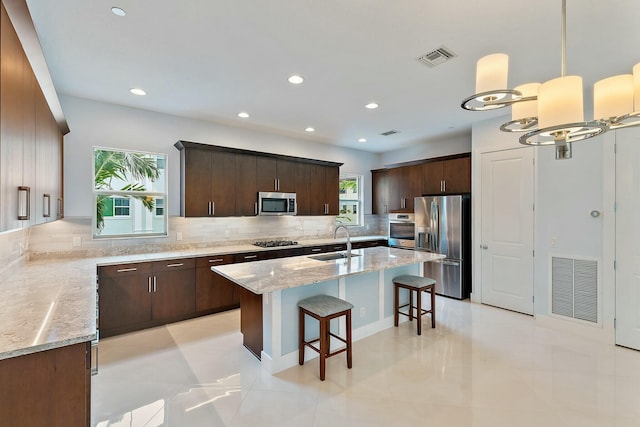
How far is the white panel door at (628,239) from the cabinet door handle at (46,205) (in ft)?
17.6

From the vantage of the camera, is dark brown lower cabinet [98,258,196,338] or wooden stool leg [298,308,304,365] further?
dark brown lower cabinet [98,258,196,338]

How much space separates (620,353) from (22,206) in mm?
5090

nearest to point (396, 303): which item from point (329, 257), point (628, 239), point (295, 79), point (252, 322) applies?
point (329, 257)

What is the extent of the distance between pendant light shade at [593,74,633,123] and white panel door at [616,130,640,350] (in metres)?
2.15

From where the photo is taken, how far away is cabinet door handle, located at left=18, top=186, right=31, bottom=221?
5.23ft

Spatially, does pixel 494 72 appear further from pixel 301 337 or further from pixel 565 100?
pixel 301 337

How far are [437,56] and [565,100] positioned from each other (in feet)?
4.49

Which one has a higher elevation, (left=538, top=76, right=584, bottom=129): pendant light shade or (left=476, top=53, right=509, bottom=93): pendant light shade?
(left=476, top=53, right=509, bottom=93): pendant light shade

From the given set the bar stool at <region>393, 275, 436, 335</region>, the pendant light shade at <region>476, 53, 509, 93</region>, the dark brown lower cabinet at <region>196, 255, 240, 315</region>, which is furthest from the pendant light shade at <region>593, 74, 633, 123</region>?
the dark brown lower cabinet at <region>196, 255, 240, 315</region>

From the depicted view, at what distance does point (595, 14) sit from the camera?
80.0 inches

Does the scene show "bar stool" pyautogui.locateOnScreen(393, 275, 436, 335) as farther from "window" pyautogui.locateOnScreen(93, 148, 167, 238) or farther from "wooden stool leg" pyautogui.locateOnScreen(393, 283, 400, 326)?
"window" pyautogui.locateOnScreen(93, 148, 167, 238)

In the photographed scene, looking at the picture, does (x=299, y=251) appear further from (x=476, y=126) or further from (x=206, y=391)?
(x=476, y=126)

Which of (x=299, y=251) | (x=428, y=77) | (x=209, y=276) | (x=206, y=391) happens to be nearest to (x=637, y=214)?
(x=428, y=77)

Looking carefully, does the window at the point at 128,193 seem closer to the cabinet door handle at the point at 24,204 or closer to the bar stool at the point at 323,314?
the cabinet door handle at the point at 24,204
